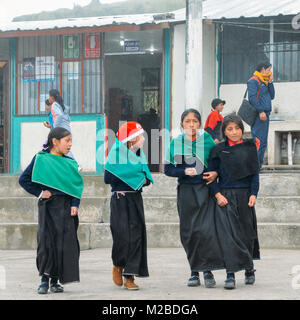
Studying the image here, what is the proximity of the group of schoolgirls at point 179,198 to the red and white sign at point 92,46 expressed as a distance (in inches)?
294

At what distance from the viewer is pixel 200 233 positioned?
6.11 m

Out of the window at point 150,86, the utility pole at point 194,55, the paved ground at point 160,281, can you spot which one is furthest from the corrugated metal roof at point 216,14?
the paved ground at point 160,281

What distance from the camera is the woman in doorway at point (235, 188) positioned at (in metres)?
6.08

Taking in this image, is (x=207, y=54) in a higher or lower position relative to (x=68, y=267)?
higher

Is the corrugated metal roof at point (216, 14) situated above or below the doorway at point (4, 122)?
above

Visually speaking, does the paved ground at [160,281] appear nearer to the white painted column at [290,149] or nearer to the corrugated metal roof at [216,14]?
the white painted column at [290,149]

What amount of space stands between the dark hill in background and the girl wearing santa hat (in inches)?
2257

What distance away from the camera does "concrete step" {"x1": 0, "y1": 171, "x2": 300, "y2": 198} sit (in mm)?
9992

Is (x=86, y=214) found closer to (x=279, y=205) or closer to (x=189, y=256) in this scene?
(x=279, y=205)

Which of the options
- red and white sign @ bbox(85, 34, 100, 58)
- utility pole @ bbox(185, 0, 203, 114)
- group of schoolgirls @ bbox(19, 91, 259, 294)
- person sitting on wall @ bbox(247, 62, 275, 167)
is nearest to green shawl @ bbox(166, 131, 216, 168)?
group of schoolgirls @ bbox(19, 91, 259, 294)

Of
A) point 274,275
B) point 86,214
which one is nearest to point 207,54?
point 86,214

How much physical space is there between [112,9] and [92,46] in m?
58.4
